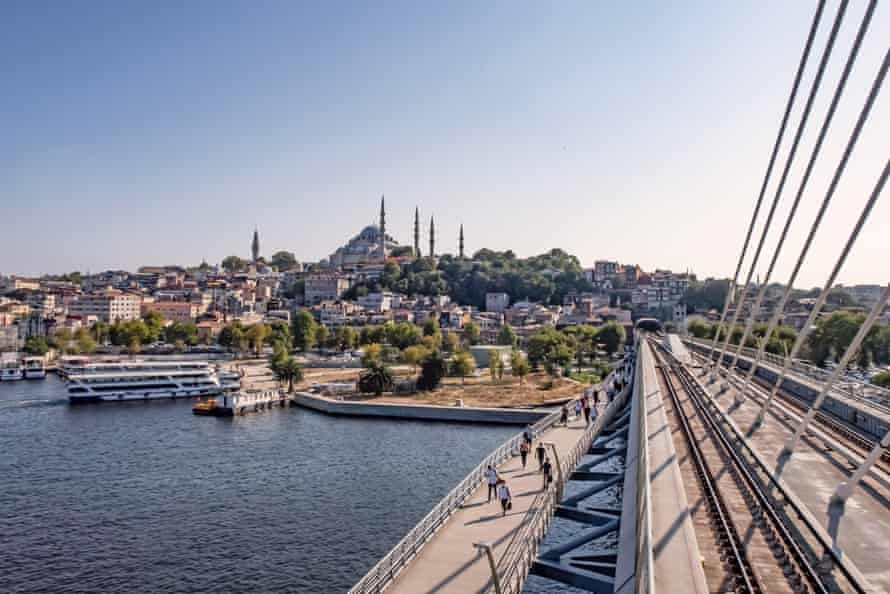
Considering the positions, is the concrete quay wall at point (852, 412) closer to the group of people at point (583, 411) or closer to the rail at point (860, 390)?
the rail at point (860, 390)

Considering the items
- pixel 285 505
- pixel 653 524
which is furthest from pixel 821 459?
pixel 285 505

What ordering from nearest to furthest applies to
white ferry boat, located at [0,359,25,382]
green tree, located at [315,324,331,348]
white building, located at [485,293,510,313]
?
white ferry boat, located at [0,359,25,382], green tree, located at [315,324,331,348], white building, located at [485,293,510,313]

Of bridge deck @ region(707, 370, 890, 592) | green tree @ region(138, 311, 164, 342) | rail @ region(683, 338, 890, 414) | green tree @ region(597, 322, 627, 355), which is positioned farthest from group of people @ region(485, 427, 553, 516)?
green tree @ region(138, 311, 164, 342)

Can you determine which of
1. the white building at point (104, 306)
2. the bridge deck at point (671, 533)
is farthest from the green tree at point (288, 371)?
the white building at point (104, 306)

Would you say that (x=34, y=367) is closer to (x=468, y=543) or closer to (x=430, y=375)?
(x=430, y=375)

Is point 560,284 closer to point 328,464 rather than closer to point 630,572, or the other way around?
point 328,464

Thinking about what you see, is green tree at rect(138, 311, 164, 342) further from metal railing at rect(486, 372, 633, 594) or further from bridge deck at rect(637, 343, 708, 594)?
bridge deck at rect(637, 343, 708, 594)

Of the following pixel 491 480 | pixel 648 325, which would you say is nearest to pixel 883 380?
pixel 491 480
